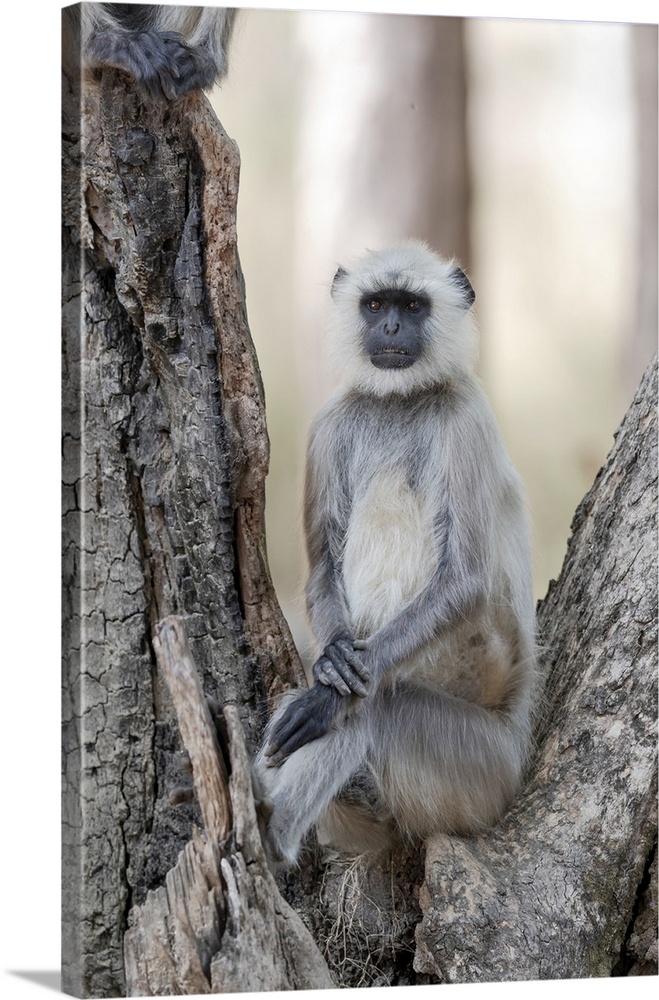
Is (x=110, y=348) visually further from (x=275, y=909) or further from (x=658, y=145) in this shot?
(x=658, y=145)

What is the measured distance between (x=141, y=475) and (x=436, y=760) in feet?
4.00

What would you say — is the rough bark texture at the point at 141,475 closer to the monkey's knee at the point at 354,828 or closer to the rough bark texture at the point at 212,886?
the rough bark texture at the point at 212,886

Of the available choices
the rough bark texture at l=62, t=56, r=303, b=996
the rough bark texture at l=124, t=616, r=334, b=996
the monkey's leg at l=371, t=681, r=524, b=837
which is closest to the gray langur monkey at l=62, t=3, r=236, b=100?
the rough bark texture at l=62, t=56, r=303, b=996

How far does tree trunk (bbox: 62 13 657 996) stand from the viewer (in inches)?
145

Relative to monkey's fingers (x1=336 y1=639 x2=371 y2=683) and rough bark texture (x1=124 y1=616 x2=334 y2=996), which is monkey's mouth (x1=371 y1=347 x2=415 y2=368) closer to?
monkey's fingers (x1=336 y1=639 x2=371 y2=683)

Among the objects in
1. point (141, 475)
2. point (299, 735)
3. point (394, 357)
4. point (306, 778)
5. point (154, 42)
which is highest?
point (154, 42)

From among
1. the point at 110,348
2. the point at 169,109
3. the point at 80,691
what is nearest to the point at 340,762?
the point at 80,691

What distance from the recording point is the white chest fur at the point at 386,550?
4090 mm

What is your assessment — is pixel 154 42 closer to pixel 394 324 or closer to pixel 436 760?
pixel 394 324

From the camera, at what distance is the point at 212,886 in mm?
3598

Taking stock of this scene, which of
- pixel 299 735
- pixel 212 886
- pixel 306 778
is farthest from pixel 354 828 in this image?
pixel 212 886

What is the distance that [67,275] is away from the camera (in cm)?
385

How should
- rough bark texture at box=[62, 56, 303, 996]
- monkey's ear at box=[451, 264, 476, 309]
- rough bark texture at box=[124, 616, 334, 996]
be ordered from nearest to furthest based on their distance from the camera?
rough bark texture at box=[124, 616, 334, 996] < rough bark texture at box=[62, 56, 303, 996] < monkey's ear at box=[451, 264, 476, 309]

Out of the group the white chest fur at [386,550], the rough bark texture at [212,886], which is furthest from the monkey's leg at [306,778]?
the white chest fur at [386,550]
